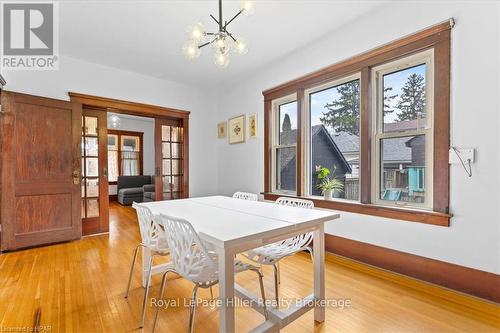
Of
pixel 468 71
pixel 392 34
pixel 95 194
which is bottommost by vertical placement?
pixel 95 194

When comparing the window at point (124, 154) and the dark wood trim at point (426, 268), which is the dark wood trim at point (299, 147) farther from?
the window at point (124, 154)

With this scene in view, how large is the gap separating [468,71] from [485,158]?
28.8 inches

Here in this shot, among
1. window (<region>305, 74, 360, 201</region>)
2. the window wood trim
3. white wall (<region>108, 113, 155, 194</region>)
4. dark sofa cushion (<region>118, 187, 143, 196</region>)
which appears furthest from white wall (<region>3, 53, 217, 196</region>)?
white wall (<region>108, 113, 155, 194</region>)

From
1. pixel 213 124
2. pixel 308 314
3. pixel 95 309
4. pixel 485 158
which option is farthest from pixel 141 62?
pixel 485 158

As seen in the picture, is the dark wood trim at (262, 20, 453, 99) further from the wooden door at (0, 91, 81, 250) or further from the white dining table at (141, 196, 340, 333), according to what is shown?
the wooden door at (0, 91, 81, 250)

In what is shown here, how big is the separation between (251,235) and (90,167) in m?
3.83

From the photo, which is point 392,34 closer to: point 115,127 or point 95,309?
point 95,309

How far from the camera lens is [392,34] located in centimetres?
251

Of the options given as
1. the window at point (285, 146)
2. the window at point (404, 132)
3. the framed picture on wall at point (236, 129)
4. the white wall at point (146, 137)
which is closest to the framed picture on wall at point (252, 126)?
the framed picture on wall at point (236, 129)

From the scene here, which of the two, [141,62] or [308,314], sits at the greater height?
[141,62]

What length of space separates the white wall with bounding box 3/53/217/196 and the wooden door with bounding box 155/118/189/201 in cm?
14

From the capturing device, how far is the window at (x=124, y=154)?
7.77 meters

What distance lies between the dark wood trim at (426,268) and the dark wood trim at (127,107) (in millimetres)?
3612

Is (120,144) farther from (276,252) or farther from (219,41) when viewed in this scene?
(276,252)
